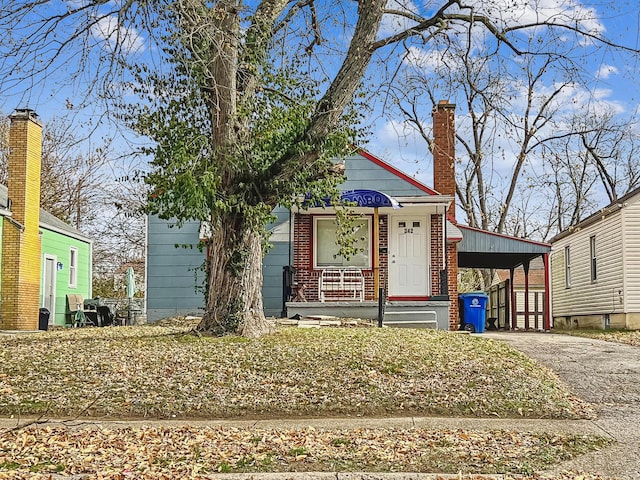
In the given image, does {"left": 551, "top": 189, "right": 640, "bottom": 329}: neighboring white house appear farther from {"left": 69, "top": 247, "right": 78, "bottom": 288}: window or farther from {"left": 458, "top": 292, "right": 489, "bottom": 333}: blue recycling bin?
{"left": 69, "top": 247, "right": 78, "bottom": 288}: window

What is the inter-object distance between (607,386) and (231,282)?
5.49 meters

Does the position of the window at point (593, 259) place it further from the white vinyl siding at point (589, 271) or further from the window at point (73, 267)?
the window at point (73, 267)

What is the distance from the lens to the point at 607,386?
9062mm

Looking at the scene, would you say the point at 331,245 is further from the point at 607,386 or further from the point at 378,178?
the point at 607,386

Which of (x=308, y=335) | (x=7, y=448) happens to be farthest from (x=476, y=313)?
(x=7, y=448)

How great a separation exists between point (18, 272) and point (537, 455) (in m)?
16.5

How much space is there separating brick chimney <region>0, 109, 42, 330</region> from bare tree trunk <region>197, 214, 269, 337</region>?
33.7ft

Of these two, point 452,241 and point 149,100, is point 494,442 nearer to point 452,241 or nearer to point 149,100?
point 149,100

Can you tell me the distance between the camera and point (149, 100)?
10586 millimetres

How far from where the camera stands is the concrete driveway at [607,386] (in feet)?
19.5

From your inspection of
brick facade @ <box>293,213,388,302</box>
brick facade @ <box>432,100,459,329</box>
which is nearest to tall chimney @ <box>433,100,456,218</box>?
brick facade @ <box>432,100,459,329</box>

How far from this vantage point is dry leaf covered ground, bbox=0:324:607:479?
5.83 m

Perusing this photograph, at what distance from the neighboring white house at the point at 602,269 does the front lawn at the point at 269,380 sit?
33.4 ft

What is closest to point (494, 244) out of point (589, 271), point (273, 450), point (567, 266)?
point (589, 271)
